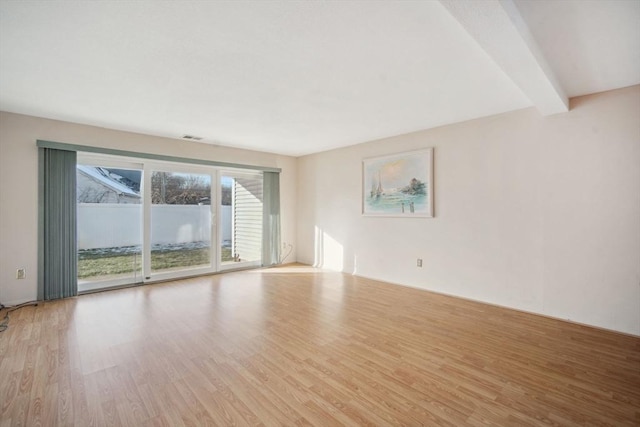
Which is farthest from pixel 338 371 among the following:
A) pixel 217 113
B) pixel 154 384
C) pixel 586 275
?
pixel 217 113

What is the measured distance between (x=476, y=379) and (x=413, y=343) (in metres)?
0.62

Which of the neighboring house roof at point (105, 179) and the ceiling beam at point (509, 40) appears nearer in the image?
the ceiling beam at point (509, 40)

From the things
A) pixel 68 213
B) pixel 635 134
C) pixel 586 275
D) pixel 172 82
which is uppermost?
pixel 172 82

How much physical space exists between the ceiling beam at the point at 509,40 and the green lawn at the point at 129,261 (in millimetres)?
5005

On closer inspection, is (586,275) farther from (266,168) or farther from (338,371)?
(266,168)

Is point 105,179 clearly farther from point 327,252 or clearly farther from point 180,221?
point 327,252

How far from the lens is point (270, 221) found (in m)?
5.98

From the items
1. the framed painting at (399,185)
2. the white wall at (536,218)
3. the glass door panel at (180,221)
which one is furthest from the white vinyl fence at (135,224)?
the white wall at (536,218)

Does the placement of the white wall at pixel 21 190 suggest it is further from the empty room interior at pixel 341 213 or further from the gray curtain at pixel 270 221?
the gray curtain at pixel 270 221

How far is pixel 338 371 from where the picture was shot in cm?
215

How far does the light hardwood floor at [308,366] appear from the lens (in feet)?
5.63

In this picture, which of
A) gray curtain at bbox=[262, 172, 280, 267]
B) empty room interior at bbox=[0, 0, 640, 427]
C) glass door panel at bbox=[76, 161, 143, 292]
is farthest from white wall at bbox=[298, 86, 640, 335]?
glass door panel at bbox=[76, 161, 143, 292]

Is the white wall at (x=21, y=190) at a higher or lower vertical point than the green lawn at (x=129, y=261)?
higher

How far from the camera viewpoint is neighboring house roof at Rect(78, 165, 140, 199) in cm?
416
